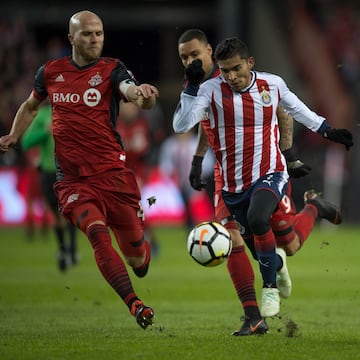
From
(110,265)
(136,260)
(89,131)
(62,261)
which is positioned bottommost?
(62,261)

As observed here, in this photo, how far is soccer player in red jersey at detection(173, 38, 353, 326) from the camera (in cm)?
702

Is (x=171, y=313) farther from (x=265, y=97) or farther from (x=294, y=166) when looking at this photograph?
(x=265, y=97)

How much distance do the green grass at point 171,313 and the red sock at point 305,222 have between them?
51cm

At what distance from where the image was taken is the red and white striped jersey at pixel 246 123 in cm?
718

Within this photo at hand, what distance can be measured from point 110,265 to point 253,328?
1096 mm

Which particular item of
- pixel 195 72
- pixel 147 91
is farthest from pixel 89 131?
pixel 195 72

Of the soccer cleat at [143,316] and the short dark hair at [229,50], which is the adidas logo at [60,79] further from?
the soccer cleat at [143,316]

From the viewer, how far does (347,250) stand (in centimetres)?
1460

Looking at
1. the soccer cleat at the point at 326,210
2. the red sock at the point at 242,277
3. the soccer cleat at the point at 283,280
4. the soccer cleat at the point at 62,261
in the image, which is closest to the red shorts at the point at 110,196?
the red sock at the point at 242,277

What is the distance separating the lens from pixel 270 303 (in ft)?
23.0

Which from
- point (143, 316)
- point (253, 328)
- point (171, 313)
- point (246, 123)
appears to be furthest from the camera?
point (171, 313)

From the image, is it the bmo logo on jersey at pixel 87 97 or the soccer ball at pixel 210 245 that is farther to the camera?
the bmo logo on jersey at pixel 87 97

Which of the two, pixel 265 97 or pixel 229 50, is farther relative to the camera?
pixel 265 97

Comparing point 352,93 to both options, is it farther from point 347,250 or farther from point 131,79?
point 131,79
